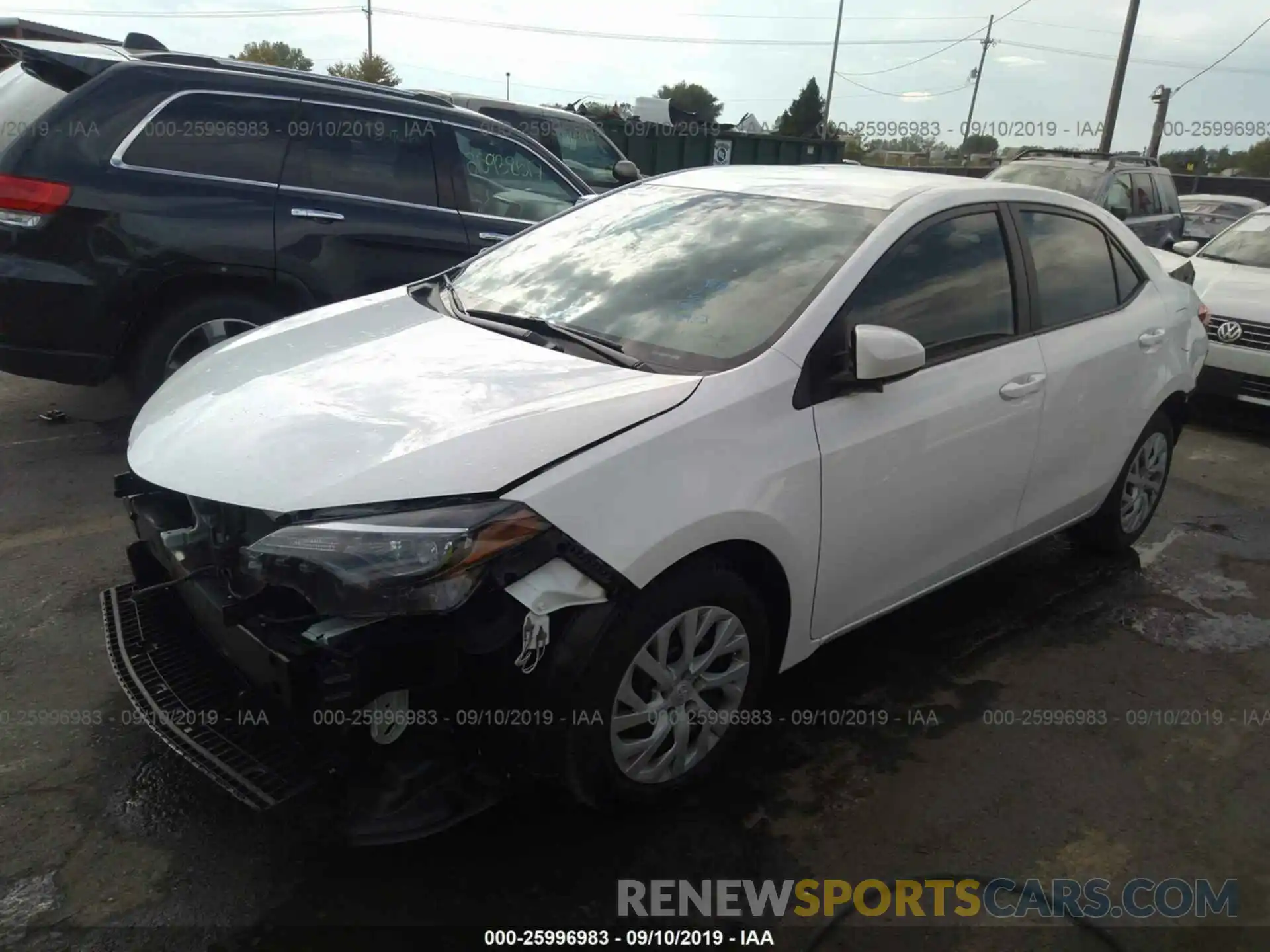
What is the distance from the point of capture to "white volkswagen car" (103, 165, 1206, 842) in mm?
2154

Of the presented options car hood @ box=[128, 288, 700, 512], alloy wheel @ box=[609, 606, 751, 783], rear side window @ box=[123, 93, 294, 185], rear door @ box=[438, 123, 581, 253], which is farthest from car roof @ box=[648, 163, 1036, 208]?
rear side window @ box=[123, 93, 294, 185]

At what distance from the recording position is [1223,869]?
2.70m

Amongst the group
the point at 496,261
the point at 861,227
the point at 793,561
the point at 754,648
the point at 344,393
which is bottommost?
the point at 754,648

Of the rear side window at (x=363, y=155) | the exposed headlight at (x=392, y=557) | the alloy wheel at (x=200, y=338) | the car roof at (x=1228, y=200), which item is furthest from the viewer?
the car roof at (x=1228, y=200)

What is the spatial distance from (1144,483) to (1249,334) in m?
3.46

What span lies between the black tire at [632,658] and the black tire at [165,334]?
11.6 feet

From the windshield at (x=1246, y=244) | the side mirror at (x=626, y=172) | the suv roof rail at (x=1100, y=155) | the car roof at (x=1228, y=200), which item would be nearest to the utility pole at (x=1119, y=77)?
the car roof at (x=1228, y=200)

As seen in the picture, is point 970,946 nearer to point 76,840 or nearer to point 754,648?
point 754,648

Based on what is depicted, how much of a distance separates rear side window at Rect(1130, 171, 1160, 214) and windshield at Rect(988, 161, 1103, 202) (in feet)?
2.61

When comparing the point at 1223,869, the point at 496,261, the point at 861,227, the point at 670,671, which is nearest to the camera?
the point at 670,671

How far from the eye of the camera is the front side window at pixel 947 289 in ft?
9.91

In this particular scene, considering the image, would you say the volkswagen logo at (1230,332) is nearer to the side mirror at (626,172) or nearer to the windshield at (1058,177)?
the windshield at (1058,177)

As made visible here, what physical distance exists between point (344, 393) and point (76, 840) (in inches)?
53.2

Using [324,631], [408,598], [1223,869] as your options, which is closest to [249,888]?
[324,631]
